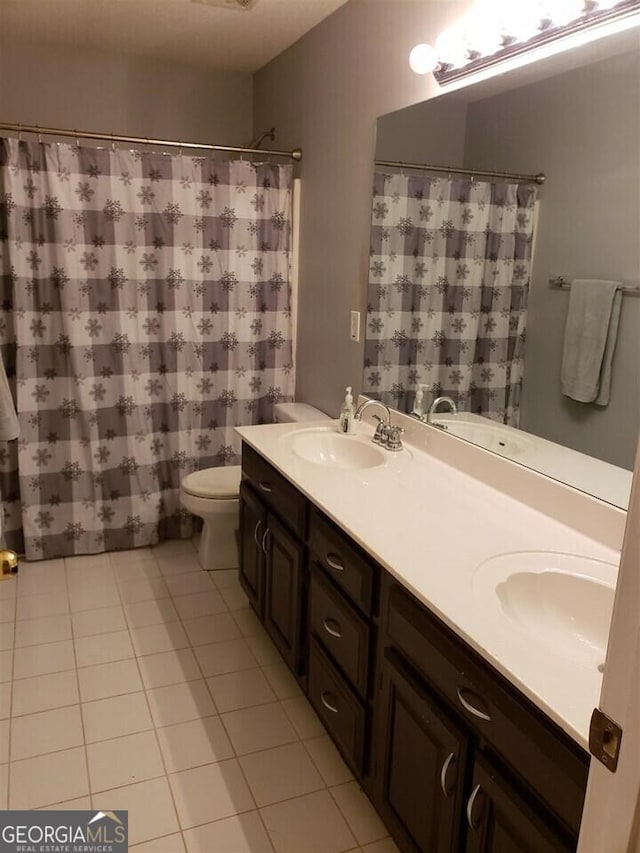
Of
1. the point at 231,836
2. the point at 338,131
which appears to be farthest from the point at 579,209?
the point at 231,836

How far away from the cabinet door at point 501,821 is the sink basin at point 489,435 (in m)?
0.91

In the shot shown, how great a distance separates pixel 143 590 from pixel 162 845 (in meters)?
1.35

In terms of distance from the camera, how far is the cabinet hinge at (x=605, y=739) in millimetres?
729

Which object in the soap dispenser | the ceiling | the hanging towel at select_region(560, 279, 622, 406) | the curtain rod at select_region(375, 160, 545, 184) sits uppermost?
the ceiling

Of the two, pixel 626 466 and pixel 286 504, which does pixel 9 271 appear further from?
pixel 626 466

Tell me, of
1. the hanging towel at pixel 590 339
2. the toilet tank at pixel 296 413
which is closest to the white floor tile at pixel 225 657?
the toilet tank at pixel 296 413

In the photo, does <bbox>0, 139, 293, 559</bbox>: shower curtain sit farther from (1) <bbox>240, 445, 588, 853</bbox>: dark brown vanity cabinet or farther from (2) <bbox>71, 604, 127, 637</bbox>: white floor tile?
(1) <bbox>240, 445, 588, 853</bbox>: dark brown vanity cabinet

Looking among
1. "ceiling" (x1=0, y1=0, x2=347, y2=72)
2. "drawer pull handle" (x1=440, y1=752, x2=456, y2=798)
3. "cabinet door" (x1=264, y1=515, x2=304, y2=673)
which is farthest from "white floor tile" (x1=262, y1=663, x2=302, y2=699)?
"ceiling" (x1=0, y1=0, x2=347, y2=72)

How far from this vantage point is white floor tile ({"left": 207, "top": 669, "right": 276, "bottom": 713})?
2234 millimetres

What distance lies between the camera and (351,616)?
68.2 inches

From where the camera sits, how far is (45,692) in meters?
2.25

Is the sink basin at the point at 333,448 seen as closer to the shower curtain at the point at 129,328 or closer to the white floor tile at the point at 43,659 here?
the shower curtain at the point at 129,328

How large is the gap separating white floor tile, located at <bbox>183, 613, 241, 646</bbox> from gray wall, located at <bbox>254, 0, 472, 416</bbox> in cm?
100

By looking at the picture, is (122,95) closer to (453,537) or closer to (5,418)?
(5,418)
